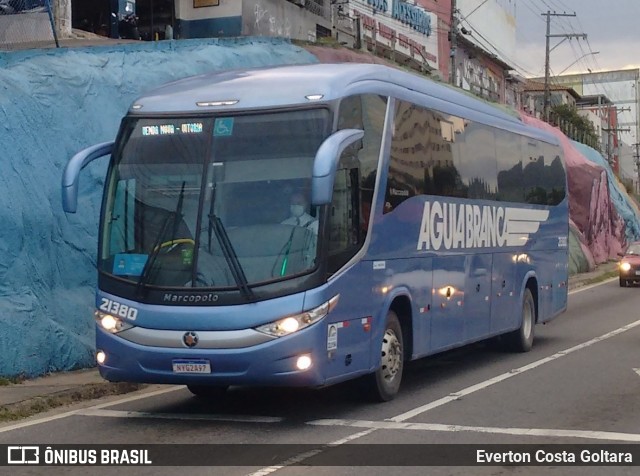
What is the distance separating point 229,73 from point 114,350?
3344 mm

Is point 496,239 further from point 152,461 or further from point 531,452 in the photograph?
point 152,461

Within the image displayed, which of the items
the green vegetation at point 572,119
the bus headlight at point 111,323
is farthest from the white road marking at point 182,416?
the green vegetation at point 572,119

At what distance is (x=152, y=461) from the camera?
841 cm

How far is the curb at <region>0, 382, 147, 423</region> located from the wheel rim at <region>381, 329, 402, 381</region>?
10.8 ft

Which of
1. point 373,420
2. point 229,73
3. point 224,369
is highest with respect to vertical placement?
point 229,73

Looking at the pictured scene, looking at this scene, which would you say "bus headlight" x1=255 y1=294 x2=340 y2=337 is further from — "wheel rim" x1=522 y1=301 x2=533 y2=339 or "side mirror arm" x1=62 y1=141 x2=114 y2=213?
"wheel rim" x1=522 y1=301 x2=533 y2=339

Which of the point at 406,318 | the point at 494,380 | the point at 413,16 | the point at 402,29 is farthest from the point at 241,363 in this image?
the point at 413,16

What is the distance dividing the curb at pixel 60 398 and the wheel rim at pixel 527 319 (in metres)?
6.80

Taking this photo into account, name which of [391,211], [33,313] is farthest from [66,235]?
[391,211]

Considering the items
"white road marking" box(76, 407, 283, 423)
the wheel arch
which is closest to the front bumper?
"white road marking" box(76, 407, 283, 423)

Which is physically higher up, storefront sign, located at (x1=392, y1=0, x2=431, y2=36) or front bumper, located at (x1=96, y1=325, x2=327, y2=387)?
storefront sign, located at (x1=392, y1=0, x2=431, y2=36)

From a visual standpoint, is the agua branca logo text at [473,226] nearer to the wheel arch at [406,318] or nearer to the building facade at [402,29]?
the wheel arch at [406,318]

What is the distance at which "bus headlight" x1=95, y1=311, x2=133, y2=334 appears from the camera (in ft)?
32.7

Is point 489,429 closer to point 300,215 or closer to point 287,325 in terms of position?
point 287,325
